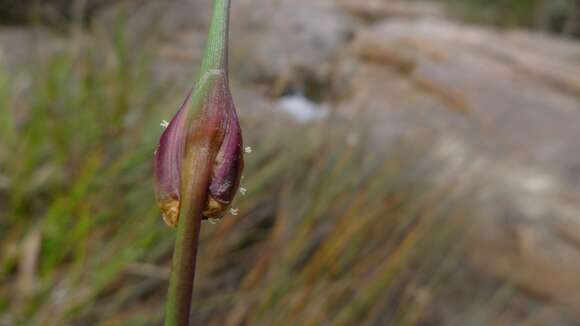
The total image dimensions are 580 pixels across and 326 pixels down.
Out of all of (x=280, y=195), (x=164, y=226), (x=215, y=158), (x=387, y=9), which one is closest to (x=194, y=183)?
(x=215, y=158)

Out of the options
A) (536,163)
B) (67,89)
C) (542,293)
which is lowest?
(542,293)

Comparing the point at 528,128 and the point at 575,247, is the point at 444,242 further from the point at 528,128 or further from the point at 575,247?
the point at 528,128

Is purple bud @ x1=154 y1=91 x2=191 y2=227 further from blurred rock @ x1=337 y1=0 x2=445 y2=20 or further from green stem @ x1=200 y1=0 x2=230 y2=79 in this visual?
blurred rock @ x1=337 y1=0 x2=445 y2=20

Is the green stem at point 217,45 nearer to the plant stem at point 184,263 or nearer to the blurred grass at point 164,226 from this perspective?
the plant stem at point 184,263

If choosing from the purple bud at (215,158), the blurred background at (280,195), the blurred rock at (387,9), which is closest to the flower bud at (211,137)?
the purple bud at (215,158)

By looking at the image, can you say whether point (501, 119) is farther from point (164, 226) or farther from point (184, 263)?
point (184, 263)

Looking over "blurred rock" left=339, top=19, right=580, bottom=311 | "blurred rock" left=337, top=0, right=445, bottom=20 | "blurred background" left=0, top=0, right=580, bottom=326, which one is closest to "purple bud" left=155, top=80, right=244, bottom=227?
"blurred background" left=0, top=0, right=580, bottom=326

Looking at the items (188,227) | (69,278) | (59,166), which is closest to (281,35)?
(59,166)
